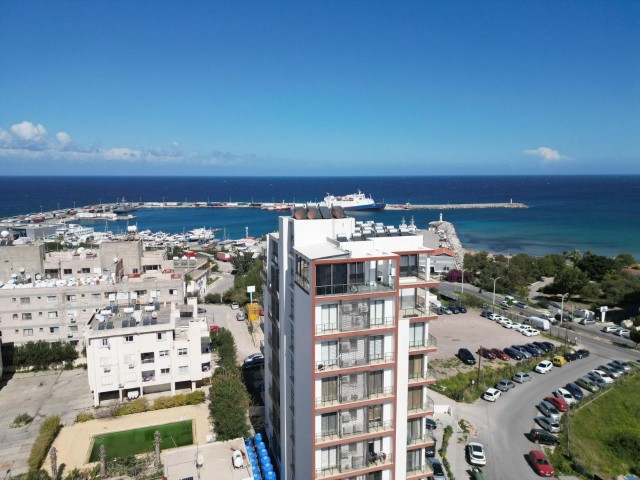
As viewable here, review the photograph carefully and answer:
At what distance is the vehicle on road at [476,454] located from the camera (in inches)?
752

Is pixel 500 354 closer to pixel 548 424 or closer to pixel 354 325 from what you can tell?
pixel 548 424

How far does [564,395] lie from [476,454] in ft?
28.9

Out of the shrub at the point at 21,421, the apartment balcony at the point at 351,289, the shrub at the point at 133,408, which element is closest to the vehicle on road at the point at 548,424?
the apartment balcony at the point at 351,289

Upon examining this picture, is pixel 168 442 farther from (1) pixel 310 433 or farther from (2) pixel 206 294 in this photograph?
(2) pixel 206 294

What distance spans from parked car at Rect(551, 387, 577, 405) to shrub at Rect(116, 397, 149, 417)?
858 inches

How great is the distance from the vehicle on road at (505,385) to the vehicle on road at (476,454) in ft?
21.7

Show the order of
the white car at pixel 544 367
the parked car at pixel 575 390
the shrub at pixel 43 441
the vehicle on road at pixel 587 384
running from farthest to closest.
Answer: the white car at pixel 544 367 → the vehicle on road at pixel 587 384 → the parked car at pixel 575 390 → the shrub at pixel 43 441

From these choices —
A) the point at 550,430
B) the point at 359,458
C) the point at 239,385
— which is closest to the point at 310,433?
the point at 359,458

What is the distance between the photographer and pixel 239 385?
21.9 metres

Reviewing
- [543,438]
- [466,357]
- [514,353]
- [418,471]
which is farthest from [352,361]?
[514,353]

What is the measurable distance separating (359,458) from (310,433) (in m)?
1.67

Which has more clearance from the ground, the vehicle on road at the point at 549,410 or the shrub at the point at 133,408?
the shrub at the point at 133,408

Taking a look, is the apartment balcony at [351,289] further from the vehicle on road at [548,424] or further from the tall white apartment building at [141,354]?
the vehicle on road at [548,424]

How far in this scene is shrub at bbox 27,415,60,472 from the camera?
18.8m
